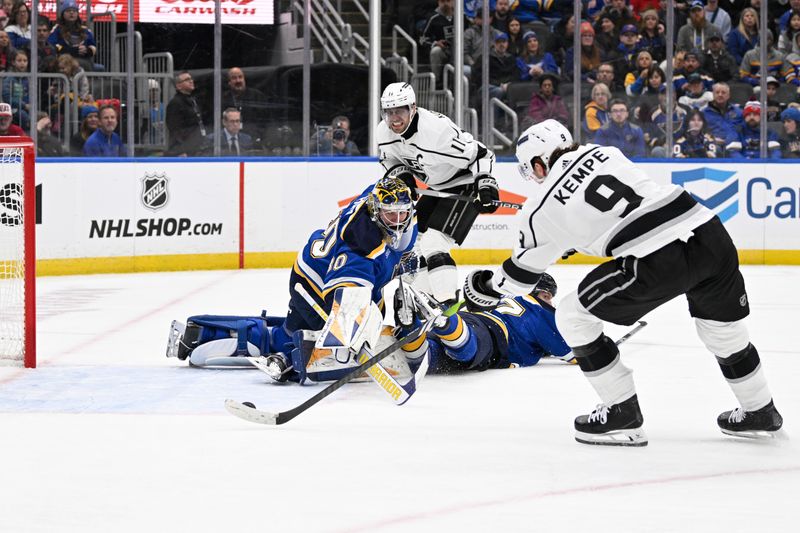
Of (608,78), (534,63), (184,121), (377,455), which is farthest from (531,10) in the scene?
(377,455)

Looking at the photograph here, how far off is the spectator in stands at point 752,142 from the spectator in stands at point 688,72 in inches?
17.6

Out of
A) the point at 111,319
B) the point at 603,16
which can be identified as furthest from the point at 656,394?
the point at 603,16

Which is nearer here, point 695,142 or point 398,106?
point 398,106

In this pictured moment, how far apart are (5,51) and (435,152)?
428 cm

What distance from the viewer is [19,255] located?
576 centimetres

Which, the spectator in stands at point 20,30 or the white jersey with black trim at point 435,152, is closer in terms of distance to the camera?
the white jersey with black trim at point 435,152

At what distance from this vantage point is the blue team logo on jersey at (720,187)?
10.1 meters

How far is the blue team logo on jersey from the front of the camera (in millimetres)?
10148

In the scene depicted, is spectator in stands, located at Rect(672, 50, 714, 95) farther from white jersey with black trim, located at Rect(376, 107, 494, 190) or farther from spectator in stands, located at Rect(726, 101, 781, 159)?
white jersey with black trim, located at Rect(376, 107, 494, 190)

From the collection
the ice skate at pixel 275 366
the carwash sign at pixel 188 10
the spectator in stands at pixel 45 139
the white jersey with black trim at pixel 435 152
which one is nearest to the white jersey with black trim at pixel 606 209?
the ice skate at pixel 275 366

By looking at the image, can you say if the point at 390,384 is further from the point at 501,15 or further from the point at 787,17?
the point at 787,17

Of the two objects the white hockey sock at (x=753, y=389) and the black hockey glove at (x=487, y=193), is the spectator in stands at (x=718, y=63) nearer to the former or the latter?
the black hockey glove at (x=487, y=193)

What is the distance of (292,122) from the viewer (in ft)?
32.9

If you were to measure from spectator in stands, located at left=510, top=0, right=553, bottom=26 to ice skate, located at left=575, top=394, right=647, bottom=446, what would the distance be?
7.16 metres
